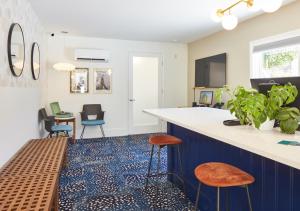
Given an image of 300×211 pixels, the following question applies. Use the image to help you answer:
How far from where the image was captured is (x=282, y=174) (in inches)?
58.5

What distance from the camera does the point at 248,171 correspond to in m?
1.77

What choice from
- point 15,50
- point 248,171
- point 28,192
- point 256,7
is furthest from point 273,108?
point 15,50

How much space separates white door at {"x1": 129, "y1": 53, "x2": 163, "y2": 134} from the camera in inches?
242

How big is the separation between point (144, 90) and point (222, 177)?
4.93 m

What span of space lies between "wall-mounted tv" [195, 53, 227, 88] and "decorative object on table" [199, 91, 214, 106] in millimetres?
166

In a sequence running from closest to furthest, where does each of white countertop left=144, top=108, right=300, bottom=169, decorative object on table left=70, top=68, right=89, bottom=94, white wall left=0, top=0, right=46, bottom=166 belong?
white countertop left=144, top=108, right=300, bottom=169 < white wall left=0, top=0, right=46, bottom=166 < decorative object on table left=70, top=68, right=89, bottom=94

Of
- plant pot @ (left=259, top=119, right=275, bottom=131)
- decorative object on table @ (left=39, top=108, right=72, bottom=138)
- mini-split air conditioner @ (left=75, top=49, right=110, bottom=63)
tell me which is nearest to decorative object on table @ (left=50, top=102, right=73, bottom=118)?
decorative object on table @ (left=39, top=108, right=72, bottom=138)

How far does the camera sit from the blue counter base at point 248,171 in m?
1.45

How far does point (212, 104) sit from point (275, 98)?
12.1ft

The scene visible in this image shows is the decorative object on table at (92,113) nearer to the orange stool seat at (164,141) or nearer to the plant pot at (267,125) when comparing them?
the orange stool seat at (164,141)

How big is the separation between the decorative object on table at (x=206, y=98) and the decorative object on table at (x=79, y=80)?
2.78 meters

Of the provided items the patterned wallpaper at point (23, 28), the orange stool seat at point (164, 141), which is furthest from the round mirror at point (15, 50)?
the orange stool seat at point (164, 141)

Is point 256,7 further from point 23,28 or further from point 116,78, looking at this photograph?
point 116,78

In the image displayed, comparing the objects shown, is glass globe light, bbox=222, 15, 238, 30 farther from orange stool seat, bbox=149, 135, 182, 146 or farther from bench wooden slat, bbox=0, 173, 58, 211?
bench wooden slat, bbox=0, 173, 58, 211
